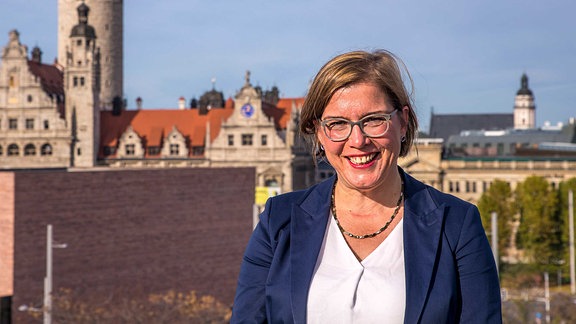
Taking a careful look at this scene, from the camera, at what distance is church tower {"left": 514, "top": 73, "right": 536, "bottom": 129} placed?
334 feet

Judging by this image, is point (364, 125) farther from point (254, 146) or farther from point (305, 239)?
point (254, 146)

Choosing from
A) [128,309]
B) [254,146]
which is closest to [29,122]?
[254,146]

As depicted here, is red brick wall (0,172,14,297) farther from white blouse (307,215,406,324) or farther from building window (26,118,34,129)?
building window (26,118,34,129)

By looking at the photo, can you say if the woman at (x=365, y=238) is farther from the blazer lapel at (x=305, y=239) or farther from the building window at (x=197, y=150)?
the building window at (x=197, y=150)

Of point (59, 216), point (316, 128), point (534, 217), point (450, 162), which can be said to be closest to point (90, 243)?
point (59, 216)

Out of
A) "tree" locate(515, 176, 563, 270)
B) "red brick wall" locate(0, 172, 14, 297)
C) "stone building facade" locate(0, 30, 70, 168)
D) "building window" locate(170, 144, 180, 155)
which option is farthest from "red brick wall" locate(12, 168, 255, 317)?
"stone building facade" locate(0, 30, 70, 168)

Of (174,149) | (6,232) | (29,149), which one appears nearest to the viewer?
(6,232)

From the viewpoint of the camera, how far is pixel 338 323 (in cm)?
295

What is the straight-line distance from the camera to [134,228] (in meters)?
30.5

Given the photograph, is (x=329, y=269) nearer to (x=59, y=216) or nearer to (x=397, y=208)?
(x=397, y=208)

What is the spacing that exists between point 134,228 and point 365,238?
2786 centimetres

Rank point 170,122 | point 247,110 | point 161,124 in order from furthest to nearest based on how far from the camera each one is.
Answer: point 170,122
point 161,124
point 247,110

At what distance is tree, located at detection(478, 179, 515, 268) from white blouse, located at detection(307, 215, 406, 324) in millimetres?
49859

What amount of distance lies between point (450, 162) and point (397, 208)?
222 feet
